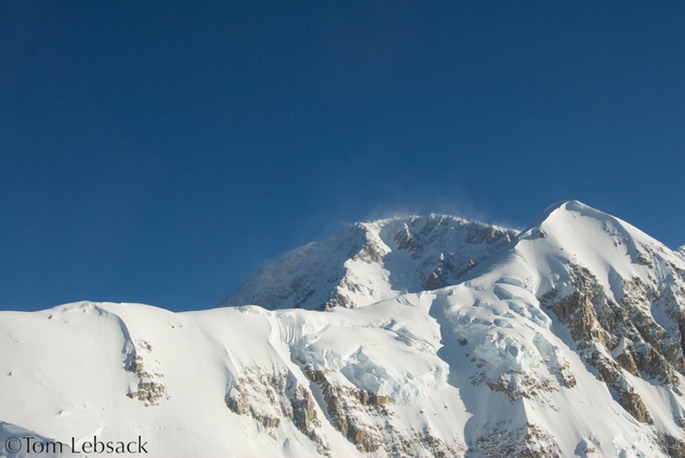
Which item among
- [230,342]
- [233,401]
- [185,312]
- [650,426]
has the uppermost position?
[185,312]

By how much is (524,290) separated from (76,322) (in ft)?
277

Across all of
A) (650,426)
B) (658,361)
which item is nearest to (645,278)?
(658,361)

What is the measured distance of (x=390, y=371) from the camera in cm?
10356

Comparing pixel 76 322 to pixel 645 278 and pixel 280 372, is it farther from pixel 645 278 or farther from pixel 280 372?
pixel 645 278

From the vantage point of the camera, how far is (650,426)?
107m

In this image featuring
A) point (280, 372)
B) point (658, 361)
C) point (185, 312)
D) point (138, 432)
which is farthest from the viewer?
point (658, 361)

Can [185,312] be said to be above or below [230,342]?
above

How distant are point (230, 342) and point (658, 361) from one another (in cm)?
7931

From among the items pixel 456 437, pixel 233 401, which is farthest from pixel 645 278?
pixel 233 401

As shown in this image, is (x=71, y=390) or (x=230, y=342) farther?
(x=230, y=342)

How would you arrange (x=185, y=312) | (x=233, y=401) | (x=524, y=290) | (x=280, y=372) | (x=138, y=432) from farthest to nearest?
1. (x=524, y=290)
2. (x=185, y=312)
3. (x=280, y=372)
4. (x=233, y=401)
5. (x=138, y=432)

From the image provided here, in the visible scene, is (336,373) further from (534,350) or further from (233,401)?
(534,350)

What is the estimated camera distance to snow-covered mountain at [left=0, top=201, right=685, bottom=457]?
265ft

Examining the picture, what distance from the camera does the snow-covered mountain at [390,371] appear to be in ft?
265
